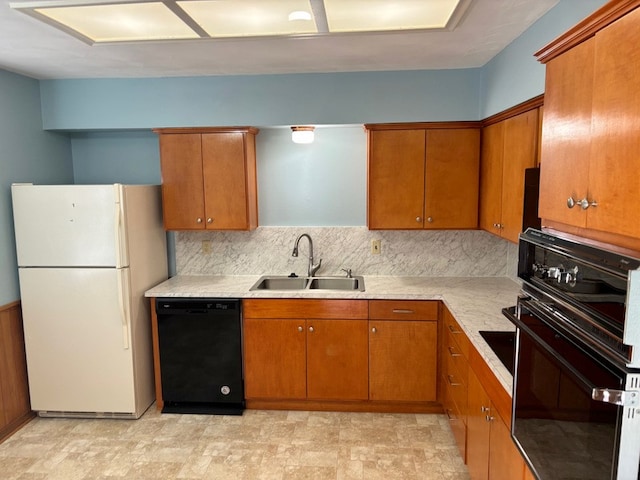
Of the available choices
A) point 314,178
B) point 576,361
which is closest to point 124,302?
point 314,178

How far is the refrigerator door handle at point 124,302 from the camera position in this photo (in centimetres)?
300

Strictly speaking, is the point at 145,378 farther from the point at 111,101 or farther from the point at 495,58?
the point at 495,58

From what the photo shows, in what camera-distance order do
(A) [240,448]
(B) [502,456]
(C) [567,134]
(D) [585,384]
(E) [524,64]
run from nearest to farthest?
(D) [585,384] < (C) [567,134] < (B) [502,456] < (E) [524,64] < (A) [240,448]

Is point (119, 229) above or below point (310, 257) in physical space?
above

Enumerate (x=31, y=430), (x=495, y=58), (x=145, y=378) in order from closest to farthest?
(x=495, y=58)
(x=31, y=430)
(x=145, y=378)

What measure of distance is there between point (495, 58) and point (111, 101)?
108 inches

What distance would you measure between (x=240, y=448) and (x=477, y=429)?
1521mm

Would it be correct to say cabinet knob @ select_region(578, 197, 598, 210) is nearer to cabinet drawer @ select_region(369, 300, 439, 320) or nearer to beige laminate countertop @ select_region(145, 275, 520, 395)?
beige laminate countertop @ select_region(145, 275, 520, 395)

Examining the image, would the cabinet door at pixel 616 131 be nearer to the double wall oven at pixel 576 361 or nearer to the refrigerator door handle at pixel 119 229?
the double wall oven at pixel 576 361

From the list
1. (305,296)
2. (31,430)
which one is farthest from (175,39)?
(31,430)

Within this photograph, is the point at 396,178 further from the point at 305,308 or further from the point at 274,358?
the point at 274,358

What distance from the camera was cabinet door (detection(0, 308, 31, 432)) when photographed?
299 centimetres

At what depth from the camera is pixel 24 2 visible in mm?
1869

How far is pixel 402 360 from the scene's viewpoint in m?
3.14
